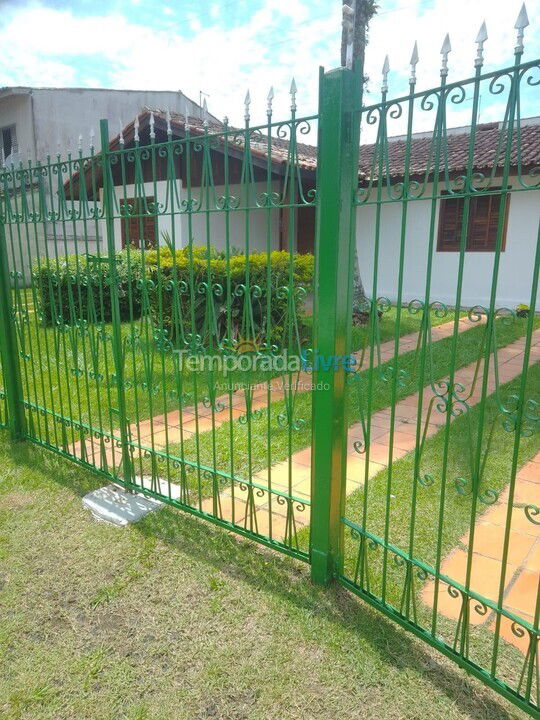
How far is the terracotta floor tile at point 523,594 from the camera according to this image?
229 centimetres

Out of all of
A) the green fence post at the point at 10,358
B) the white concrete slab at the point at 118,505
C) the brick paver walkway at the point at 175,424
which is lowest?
the white concrete slab at the point at 118,505

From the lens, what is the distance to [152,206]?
301 centimetres

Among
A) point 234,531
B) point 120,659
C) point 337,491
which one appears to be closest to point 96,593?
point 120,659

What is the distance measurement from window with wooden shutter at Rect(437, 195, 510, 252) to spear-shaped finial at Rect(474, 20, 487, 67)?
918cm

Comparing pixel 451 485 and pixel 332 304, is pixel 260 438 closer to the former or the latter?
pixel 451 485

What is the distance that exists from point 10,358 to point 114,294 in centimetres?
155

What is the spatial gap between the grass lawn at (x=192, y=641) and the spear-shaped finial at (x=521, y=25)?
87.1 inches

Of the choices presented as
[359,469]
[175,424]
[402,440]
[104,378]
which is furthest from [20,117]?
[359,469]

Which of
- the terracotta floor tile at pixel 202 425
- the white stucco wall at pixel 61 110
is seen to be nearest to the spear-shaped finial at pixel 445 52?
the terracotta floor tile at pixel 202 425

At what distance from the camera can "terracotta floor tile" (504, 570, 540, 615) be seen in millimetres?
2292

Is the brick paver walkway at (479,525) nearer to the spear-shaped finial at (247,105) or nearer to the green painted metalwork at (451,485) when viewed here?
the green painted metalwork at (451,485)

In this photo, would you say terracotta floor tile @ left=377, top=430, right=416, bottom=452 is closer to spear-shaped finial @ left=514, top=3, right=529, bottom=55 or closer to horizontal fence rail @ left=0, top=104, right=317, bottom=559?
horizontal fence rail @ left=0, top=104, right=317, bottom=559

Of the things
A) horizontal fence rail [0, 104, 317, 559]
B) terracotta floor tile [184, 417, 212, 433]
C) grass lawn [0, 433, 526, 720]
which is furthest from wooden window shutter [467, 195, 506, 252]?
grass lawn [0, 433, 526, 720]

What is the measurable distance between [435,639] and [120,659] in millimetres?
1291
